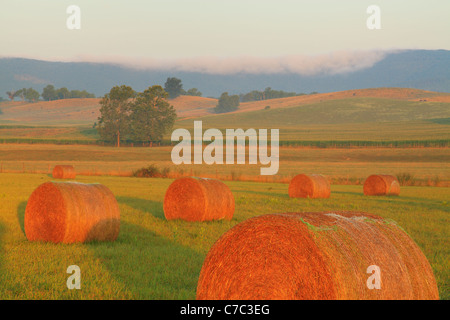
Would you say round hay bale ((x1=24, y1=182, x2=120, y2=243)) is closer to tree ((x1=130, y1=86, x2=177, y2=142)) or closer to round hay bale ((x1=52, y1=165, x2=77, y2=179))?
round hay bale ((x1=52, y1=165, x2=77, y2=179))

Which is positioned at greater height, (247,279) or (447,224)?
(247,279)

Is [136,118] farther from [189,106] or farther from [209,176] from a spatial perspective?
[189,106]

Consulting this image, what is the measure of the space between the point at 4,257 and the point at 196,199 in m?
6.94

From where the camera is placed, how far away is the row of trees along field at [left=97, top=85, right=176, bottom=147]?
4176 inches

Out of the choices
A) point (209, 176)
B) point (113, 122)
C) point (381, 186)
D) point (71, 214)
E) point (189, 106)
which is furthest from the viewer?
point (189, 106)

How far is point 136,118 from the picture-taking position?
107 meters

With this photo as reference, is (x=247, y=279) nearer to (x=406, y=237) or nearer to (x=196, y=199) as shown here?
(x=406, y=237)

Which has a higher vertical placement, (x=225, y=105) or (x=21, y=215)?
(x=225, y=105)

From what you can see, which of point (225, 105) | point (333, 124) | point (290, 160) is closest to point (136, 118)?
point (290, 160)

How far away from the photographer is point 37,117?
171 metres

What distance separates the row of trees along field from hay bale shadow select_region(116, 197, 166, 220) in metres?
82.2

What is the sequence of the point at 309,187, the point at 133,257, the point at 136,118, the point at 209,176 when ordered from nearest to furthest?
1. the point at 133,257
2. the point at 309,187
3. the point at 209,176
4. the point at 136,118

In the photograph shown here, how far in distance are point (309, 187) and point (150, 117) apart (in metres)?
82.6
